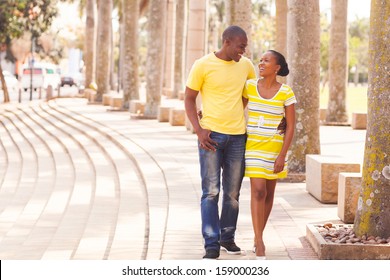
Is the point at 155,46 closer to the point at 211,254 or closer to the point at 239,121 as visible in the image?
the point at 239,121

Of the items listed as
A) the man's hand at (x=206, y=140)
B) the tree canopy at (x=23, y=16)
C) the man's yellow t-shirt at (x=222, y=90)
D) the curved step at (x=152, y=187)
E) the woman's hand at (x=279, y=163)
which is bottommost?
the curved step at (x=152, y=187)

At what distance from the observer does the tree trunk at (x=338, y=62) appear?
2609 cm

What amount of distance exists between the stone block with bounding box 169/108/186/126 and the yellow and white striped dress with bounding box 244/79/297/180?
18146 millimetres

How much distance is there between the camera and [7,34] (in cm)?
4491

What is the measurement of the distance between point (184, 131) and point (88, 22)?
81.9 ft

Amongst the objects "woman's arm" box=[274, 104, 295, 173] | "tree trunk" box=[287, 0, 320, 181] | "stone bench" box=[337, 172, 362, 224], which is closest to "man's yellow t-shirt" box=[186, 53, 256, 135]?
"woman's arm" box=[274, 104, 295, 173]

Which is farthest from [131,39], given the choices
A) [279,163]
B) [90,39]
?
[279,163]

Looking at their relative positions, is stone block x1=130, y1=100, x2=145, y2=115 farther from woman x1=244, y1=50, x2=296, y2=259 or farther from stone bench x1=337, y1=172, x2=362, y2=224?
woman x1=244, y1=50, x2=296, y2=259

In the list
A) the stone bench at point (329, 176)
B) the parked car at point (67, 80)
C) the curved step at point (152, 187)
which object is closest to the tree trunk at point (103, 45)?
the curved step at point (152, 187)

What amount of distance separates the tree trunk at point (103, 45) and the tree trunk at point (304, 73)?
82.9 ft

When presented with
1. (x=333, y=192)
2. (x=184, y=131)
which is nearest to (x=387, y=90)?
(x=333, y=192)

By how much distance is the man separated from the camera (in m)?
7.60

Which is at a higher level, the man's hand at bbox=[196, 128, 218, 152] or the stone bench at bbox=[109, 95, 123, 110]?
the man's hand at bbox=[196, 128, 218, 152]

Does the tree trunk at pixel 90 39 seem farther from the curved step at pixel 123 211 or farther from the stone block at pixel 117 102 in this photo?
the curved step at pixel 123 211
